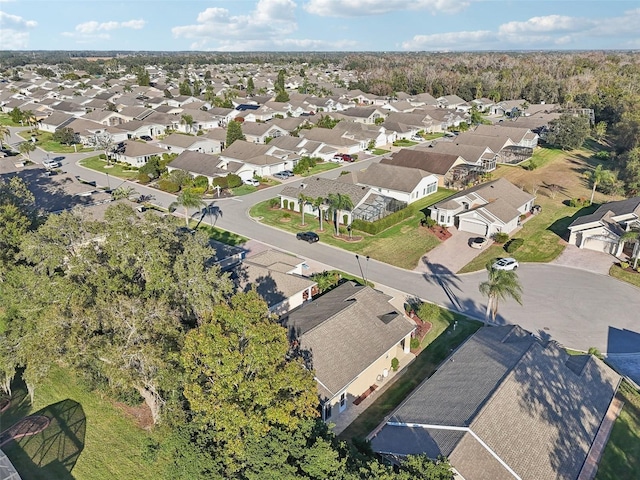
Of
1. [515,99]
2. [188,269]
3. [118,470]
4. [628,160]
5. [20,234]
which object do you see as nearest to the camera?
[118,470]

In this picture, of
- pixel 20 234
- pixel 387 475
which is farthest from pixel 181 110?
pixel 387 475

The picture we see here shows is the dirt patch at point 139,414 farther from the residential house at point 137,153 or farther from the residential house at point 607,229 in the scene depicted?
the residential house at point 137,153

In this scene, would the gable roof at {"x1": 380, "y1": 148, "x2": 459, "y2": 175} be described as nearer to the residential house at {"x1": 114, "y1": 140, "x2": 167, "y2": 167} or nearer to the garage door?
the garage door

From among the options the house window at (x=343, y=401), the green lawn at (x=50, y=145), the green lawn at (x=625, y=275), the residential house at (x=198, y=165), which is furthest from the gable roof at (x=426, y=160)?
the green lawn at (x=50, y=145)

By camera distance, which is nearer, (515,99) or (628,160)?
(628,160)

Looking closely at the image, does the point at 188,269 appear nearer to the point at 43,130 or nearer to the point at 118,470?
the point at 118,470

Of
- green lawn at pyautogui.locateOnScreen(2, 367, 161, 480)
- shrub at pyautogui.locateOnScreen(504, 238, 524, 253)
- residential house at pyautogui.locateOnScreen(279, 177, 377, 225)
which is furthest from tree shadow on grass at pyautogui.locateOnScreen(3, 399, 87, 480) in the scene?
shrub at pyautogui.locateOnScreen(504, 238, 524, 253)

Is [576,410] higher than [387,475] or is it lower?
lower

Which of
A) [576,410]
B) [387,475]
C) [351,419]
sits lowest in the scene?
[351,419]
